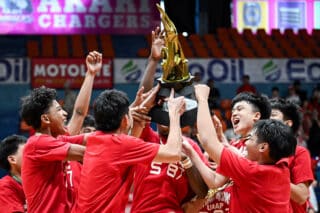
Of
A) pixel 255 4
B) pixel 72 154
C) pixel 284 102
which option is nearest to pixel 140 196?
pixel 72 154

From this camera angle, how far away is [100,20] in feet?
45.9

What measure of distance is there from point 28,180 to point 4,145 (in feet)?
4.03

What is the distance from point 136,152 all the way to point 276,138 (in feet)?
2.54

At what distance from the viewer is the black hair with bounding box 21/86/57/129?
4258mm

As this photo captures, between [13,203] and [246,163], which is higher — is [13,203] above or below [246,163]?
below

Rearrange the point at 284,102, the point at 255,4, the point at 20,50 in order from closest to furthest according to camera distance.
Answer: the point at 284,102, the point at 20,50, the point at 255,4

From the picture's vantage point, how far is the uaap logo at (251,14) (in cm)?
1598

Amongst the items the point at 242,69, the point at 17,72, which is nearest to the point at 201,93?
the point at 17,72

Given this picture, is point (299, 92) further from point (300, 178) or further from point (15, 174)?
point (300, 178)

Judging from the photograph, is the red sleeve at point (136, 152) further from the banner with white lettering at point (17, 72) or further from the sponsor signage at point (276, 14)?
the sponsor signage at point (276, 14)

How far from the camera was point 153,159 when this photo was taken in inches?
152

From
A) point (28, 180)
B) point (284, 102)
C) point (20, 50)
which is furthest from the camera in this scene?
point (20, 50)

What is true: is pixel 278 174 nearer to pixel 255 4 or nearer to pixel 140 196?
pixel 140 196

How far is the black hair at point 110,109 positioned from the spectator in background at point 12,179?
148 cm
